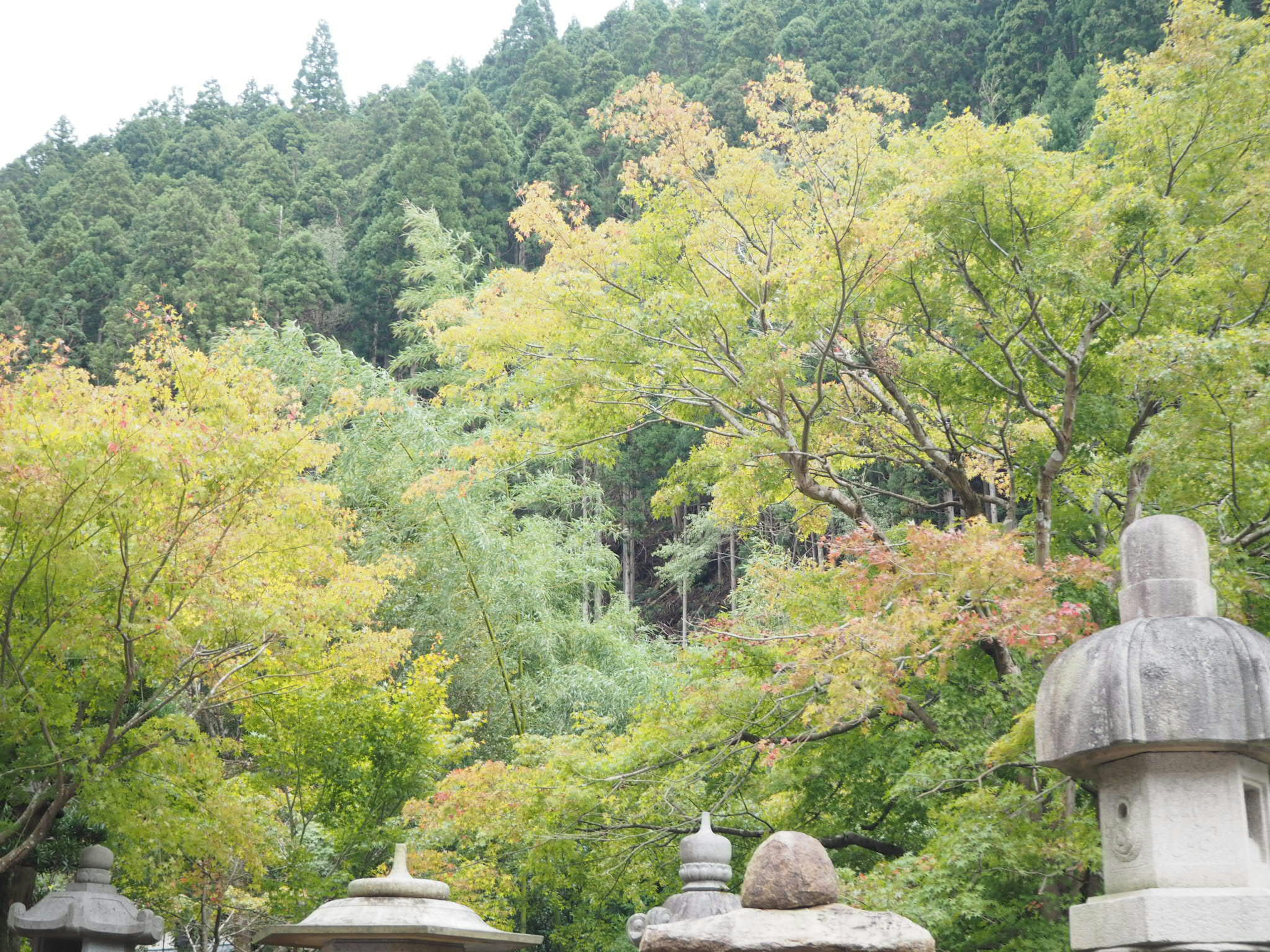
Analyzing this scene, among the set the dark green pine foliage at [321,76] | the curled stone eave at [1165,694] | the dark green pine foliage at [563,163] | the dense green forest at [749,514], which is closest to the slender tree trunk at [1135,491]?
the dense green forest at [749,514]

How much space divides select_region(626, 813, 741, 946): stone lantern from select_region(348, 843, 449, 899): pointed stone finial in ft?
6.18

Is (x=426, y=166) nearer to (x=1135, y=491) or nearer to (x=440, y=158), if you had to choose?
(x=440, y=158)

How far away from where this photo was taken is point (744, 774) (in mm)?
10766

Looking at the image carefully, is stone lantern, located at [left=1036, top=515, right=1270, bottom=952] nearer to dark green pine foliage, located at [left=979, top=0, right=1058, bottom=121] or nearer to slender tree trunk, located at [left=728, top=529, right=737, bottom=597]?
slender tree trunk, located at [left=728, top=529, right=737, bottom=597]

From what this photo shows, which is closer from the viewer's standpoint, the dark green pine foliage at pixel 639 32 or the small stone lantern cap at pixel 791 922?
the small stone lantern cap at pixel 791 922

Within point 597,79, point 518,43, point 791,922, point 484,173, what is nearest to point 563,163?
point 484,173

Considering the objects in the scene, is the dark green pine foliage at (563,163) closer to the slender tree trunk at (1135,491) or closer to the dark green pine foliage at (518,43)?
the dark green pine foliage at (518,43)

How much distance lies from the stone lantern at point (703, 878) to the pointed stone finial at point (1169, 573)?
290cm

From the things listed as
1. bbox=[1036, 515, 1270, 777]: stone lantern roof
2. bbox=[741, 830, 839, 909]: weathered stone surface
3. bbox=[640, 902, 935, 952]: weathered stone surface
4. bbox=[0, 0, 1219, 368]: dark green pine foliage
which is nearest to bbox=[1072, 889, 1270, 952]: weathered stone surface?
bbox=[1036, 515, 1270, 777]: stone lantern roof

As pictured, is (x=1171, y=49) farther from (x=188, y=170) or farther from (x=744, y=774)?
(x=188, y=170)

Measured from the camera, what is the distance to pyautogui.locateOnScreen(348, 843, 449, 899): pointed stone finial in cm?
531

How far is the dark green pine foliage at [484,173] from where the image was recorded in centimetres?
3388

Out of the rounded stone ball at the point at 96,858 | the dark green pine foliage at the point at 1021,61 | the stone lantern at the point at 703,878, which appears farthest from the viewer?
the dark green pine foliage at the point at 1021,61

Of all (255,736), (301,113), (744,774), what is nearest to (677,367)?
(744,774)
